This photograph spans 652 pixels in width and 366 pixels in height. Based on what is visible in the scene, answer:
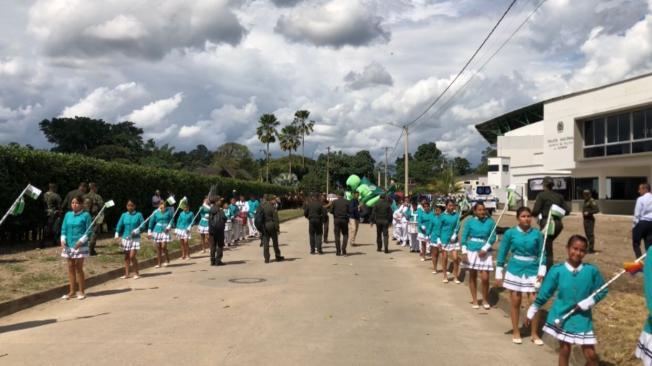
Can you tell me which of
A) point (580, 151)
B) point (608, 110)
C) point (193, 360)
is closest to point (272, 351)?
point (193, 360)

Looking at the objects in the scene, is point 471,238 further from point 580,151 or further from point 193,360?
point 580,151

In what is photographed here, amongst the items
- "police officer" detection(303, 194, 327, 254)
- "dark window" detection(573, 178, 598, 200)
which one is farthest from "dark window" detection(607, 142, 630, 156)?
"police officer" detection(303, 194, 327, 254)

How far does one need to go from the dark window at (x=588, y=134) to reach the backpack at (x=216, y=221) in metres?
31.0

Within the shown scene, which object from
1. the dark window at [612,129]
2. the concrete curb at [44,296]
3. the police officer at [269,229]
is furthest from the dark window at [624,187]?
the concrete curb at [44,296]

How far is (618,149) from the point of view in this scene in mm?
35125

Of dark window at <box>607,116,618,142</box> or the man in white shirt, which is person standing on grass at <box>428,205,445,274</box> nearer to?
the man in white shirt

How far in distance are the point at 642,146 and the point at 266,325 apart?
32370mm

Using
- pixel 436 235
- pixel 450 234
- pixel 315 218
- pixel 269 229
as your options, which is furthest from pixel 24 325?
pixel 315 218

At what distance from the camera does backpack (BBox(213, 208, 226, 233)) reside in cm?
1444

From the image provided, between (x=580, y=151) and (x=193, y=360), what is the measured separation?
38039mm

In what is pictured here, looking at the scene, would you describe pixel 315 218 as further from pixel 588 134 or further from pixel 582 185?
pixel 582 185

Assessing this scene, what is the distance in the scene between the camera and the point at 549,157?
137ft

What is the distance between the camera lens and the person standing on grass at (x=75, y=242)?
9.51 m

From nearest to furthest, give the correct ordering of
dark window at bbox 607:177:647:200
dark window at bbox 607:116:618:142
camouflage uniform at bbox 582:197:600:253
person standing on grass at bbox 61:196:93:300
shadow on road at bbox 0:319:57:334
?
1. shadow on road at bbox 0:319:57:334
2. person standing on grass at bbox 61:196:93:300
3. camouflage uniform at bbox 582:197:600:253
4. dark window at bbox 607:116:618:142
5. dark window at bbox 607:177:647:200
